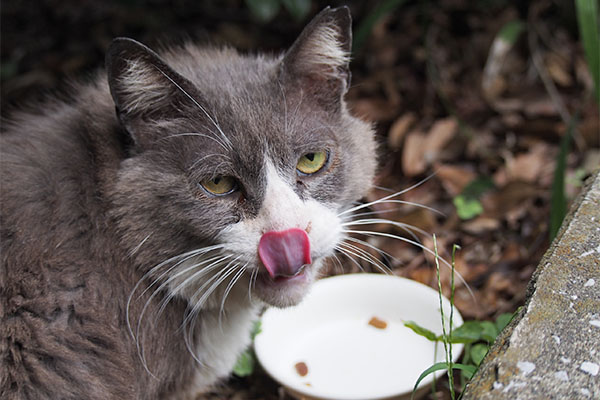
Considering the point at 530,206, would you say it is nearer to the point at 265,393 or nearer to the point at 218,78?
the point at 265,393

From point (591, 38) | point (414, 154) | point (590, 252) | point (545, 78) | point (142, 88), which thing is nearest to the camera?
point (590, 252)

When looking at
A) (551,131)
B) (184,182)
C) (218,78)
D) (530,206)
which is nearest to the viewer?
(184,182)

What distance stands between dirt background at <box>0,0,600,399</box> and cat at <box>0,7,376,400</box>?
69cm

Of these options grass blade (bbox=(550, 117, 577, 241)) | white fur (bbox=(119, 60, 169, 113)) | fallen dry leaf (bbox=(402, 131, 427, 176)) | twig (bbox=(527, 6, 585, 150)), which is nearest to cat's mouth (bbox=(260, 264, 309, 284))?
white fur (bbox=(119, 60, 169, 113))

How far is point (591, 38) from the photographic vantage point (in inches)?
110

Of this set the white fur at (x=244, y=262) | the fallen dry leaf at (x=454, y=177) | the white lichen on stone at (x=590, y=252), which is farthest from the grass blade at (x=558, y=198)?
the white fur at (x=244, y=262)

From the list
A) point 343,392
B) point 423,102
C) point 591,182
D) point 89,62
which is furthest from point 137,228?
point 89,62

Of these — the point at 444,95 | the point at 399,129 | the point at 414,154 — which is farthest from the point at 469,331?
the point at 444,95

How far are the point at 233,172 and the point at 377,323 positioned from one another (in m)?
1.17

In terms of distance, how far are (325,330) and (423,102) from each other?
2.02 m

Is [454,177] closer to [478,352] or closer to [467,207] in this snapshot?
[467,207]

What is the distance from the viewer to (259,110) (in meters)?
2.15

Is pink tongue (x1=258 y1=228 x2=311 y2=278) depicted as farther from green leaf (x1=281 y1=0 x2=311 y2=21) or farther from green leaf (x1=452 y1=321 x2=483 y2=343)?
green leaf (x1=281 y1=0 x2=311 y2=21)

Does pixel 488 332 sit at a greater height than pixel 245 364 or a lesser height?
greater
